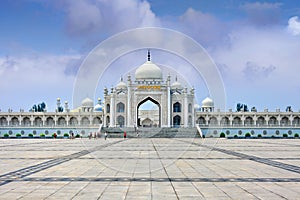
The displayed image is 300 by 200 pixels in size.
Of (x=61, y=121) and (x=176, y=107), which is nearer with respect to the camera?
(x=176, y=107)

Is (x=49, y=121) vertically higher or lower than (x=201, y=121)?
higher

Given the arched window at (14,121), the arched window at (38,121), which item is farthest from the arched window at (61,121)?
the arched window at (14,121)

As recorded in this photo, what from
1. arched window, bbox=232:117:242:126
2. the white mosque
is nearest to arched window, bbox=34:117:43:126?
the white mosque

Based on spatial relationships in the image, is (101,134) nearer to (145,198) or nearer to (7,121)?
(7,121)

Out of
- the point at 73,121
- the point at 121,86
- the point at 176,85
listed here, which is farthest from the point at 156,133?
the point at 73,121

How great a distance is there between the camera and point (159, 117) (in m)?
53.2

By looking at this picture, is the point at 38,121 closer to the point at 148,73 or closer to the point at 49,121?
the point at 49,121

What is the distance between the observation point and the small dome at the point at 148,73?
5438 centimetres

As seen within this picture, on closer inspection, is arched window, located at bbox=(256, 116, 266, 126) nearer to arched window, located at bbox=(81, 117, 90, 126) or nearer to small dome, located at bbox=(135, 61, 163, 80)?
small dome, located at bbox=(135, 61, 163, 80)

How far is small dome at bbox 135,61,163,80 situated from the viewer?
5438 cm

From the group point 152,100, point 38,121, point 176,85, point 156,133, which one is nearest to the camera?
point 156,133

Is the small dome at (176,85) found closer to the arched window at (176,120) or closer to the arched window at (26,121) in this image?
the arched window at (176,120)

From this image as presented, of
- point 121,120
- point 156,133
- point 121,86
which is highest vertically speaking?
point 121,86

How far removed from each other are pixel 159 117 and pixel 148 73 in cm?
656
